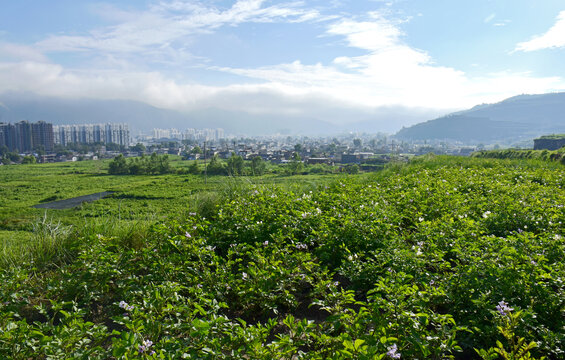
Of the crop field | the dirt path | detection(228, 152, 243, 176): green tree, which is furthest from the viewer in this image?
the dirt path

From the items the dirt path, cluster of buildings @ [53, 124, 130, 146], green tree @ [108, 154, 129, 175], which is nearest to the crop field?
the dirt path

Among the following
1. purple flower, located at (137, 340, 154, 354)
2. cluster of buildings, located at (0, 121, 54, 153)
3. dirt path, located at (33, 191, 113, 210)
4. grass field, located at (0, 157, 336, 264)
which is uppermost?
cluster of buildings, located at (0, 121, 54, 153)

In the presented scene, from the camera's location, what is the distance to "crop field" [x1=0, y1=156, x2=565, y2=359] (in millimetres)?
1914

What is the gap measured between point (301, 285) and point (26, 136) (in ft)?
482

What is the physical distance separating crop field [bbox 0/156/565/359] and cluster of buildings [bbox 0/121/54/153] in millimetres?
138589

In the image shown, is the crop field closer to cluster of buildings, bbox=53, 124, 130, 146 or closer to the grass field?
the grass field

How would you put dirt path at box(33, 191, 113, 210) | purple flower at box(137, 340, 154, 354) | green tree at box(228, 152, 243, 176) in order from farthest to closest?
dirt path at box(33, 191, 113, 210)
green tree at box(228, 152, 243, 176)
purple flower at box(137, 340, 154, 354)

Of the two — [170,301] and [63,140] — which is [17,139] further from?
[170,301]

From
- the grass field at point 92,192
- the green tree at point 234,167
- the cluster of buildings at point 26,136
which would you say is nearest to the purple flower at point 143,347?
the grass field at point 92,192

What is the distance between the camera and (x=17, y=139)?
117 meters

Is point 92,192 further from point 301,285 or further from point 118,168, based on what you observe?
point 301,285

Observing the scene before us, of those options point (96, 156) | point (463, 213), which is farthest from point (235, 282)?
point (96, 156)

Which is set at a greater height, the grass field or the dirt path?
the grass field

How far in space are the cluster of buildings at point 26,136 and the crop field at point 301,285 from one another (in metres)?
139
